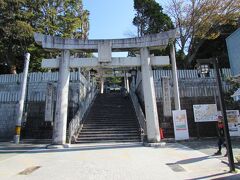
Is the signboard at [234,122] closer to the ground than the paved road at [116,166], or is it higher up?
higher up

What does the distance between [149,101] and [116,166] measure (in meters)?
6.94

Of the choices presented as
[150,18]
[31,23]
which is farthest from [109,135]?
[150,18]

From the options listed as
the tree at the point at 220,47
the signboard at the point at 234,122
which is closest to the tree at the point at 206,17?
the tree at the point at 220,47

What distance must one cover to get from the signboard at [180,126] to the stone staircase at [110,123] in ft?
8.00

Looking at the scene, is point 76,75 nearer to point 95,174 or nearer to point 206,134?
point 206,134

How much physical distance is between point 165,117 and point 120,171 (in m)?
11.4

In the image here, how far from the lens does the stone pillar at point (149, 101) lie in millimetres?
15744

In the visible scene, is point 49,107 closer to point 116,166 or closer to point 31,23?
point 116,166

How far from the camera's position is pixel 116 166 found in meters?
9.80

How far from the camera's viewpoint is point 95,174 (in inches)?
338

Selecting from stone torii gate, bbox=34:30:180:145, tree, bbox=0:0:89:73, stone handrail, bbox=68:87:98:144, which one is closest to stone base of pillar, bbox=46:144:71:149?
stone torii gate, bbox=34:30:180:145

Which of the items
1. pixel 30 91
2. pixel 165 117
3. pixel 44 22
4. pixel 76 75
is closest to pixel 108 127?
pixel 165 117

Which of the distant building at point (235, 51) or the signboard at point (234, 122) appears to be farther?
the signboard at point (234, 122)

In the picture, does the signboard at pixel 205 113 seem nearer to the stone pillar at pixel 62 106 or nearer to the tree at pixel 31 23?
the stone pillar at pixel 62 106
